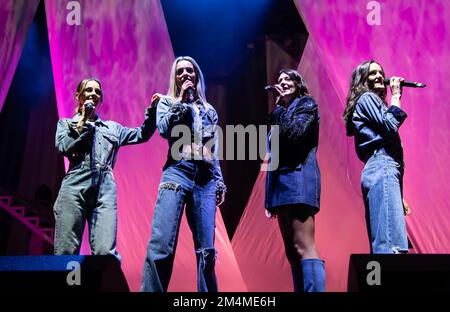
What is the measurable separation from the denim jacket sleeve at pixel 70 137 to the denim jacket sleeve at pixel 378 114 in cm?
138

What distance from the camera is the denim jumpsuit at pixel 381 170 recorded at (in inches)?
101

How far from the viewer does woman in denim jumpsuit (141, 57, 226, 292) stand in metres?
2.50

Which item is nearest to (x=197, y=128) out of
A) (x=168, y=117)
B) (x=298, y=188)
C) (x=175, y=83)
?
(x=168, y=117)

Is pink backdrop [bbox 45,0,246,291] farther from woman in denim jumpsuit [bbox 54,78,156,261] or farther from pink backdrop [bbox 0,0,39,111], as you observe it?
woman in denim jumpsuit [bbox 54,78,156,261]

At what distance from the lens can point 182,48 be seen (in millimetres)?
4762

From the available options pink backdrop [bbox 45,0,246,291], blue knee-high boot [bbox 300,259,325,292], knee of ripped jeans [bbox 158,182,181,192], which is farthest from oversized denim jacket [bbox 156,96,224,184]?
pink backdrop [bbox 45,0,246,291]

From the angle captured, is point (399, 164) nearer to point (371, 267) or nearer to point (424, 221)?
point (371, 267)

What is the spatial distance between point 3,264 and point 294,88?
1500 mm

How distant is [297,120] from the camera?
100 inches

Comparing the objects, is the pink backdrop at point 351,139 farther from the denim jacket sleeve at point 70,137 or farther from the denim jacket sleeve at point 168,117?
the denim jacket sleeve at point 70,137

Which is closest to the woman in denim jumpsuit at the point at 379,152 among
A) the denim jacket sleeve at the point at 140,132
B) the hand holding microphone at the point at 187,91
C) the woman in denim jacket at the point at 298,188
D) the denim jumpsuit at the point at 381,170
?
the denim jumpsuit at the point at 381,170

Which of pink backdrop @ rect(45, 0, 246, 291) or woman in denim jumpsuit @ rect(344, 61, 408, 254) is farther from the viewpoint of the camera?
pink backdrop @ rect(45, 0, 246, 291)

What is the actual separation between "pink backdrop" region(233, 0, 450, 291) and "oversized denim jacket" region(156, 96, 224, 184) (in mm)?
1284
